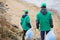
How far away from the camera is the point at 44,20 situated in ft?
30.8

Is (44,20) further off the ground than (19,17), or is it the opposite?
(44,20)

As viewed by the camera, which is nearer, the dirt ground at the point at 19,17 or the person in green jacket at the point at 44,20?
the person in green jacket at the point at 44,20

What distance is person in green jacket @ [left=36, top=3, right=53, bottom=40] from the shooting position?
30.2 feet

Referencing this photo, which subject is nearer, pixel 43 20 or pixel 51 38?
pixel 51 38

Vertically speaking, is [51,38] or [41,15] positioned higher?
[41,15]

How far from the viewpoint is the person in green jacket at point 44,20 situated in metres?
9.20

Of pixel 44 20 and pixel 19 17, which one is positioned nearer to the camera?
pixel 44 20

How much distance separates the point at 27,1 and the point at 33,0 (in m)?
0.99

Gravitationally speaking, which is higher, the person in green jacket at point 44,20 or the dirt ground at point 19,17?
the person in green jacket at point 44,20

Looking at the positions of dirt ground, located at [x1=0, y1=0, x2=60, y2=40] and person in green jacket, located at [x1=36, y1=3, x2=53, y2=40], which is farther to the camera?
dirt ground, located at [x1=0, y1=0, x2=60, y2=40]

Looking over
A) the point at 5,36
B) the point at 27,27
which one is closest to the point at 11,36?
the point at 5,36

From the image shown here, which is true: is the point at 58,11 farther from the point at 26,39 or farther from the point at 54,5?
the point at 26,39

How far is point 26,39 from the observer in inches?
378

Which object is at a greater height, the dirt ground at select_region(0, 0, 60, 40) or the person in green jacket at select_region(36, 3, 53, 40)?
the person in green jacket at select_region(36, 3, 53, 40)
